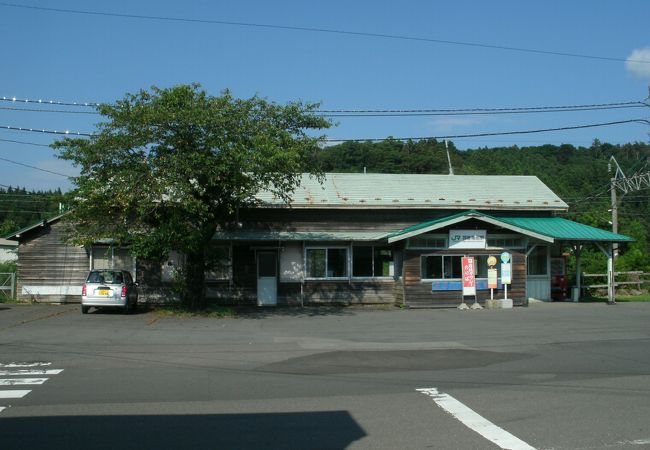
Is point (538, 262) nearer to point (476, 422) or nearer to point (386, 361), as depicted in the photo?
point (386, 361)

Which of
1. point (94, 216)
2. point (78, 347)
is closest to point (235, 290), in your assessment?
point (94, 216)

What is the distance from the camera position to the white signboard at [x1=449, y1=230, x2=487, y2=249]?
83.0ft

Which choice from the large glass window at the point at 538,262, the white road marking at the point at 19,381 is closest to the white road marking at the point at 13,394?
the white road marking at the point at 19,381

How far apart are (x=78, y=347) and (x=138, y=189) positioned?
6647mm

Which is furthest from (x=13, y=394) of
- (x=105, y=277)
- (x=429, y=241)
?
(x=429, y=241)

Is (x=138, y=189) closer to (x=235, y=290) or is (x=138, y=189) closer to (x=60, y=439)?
(x=235, y=290)

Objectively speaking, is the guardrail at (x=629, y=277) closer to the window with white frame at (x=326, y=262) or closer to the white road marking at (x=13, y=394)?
the window with white frame at (x=326, y=262)

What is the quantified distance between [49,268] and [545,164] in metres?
68.6

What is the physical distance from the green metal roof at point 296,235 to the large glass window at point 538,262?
7063mm

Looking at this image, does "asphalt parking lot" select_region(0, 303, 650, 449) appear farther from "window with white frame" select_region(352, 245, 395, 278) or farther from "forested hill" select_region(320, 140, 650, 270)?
"forested hill" select_region(320, 140, 650, 270)

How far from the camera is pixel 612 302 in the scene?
2648cm

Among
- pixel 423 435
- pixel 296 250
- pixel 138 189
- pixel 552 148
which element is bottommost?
pixel 423 435

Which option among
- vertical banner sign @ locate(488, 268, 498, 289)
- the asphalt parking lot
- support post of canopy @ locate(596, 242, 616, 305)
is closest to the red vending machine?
support post of canopy @ locate(596, 242, 616, 305)

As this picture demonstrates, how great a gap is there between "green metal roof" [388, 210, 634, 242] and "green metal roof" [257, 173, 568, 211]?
→ 36.7 inches
